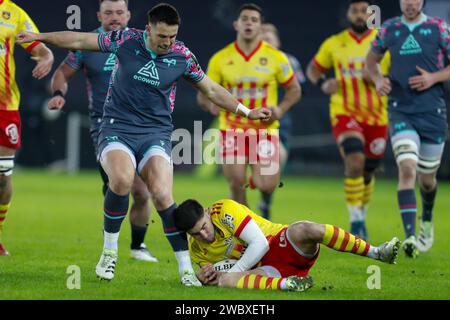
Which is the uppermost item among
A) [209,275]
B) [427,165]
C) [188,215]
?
[188,215]

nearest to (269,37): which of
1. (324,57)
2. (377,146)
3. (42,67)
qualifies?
(324,57)

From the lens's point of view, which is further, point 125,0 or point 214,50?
point 214,50

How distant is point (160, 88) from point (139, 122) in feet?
1.09

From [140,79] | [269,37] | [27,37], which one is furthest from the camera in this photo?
[269,37]

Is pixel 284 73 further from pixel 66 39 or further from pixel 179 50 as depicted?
pixel 66 39

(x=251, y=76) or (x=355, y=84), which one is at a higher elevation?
(x=251, y=76)

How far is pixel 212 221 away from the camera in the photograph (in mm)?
7941

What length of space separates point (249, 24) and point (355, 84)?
1923 millimetres

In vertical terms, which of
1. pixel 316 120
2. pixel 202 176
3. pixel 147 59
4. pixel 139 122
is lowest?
pixel 202 176

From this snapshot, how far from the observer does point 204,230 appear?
782 cm

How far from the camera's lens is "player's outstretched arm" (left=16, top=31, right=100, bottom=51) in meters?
8.07

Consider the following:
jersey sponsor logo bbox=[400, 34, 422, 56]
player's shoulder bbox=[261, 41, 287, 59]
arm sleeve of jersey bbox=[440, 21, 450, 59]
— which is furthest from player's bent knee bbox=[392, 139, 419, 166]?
player's shoulder bbox=[261, 41, 287, 59]
